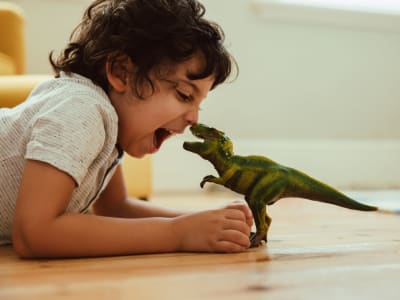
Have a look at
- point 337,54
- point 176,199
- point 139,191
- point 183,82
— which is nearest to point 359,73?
point 337,54

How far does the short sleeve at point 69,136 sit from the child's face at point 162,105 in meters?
0.11

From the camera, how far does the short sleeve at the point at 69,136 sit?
0.80 metres

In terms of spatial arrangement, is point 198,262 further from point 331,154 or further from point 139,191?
point 331,154

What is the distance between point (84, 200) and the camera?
3.21 feet

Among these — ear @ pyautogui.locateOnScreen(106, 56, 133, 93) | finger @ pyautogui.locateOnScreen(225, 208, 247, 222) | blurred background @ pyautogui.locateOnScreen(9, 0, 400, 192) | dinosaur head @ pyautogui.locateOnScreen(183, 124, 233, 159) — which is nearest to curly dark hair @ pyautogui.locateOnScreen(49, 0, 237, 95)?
ear @ pyautogui.locateOnScreen(106, 56, 133, 93)

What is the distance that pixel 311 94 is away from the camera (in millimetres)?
2732

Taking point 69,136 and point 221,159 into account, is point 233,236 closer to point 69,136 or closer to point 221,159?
point 221,159

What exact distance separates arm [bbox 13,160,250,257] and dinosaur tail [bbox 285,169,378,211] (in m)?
0.10

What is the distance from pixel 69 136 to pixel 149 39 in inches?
9.7

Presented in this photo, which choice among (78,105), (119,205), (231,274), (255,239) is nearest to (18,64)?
(119,205)

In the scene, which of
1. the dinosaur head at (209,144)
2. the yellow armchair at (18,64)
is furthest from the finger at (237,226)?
the yellow armchair at (18,64)

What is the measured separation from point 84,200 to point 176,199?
1.18 m

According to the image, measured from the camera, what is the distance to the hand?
88 cm

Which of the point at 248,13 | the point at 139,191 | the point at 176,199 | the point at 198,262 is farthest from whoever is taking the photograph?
the point at 248,13
